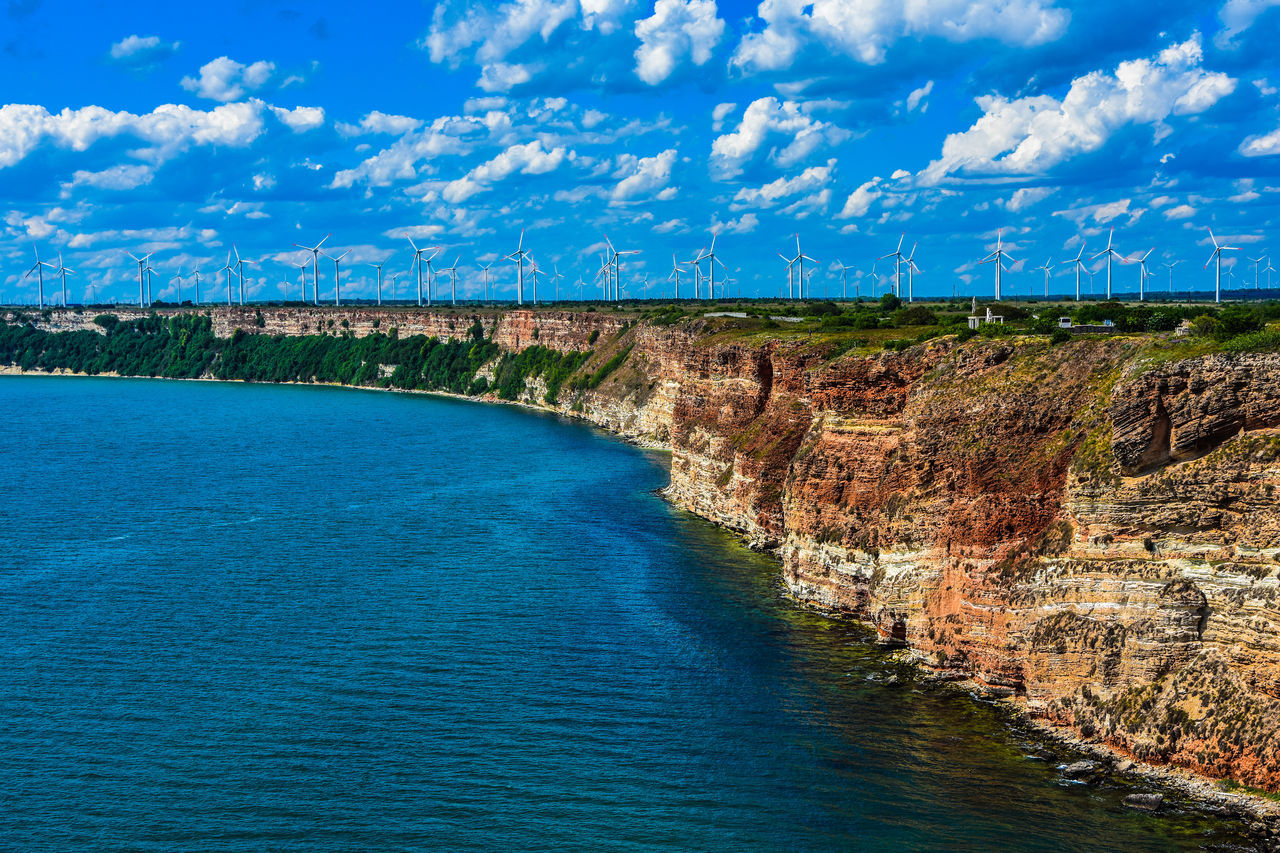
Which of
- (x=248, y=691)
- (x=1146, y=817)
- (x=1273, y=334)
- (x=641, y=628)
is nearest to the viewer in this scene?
(x=1146, y=817)

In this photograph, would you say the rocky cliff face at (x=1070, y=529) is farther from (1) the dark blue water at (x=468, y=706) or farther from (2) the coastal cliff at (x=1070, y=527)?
(1) the dark blue water at (x=468, y=706)

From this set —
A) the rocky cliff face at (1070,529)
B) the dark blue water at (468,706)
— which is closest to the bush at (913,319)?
the rocky cliff face at (1070,529)

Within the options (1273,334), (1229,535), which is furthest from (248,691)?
(1273,334)

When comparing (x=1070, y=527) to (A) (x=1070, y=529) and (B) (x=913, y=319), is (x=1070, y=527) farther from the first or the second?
(B) (x=913, y=319)

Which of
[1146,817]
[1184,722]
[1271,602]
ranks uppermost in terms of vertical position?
[1271,602]

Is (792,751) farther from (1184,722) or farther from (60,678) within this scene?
(60,678)

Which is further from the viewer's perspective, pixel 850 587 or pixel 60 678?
pixel 850 587
